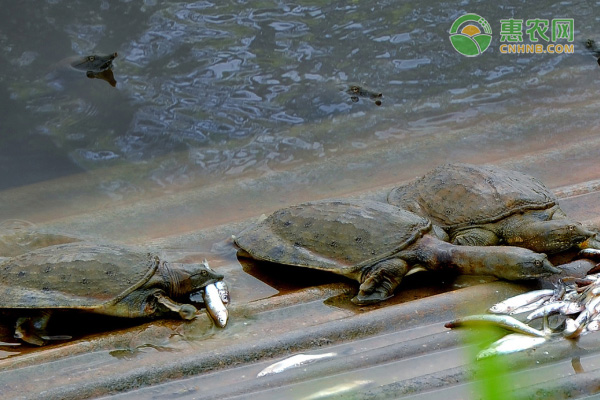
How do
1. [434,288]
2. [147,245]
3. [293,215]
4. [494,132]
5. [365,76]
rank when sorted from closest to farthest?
1. [434,288]
2. [293,215]
3. [147,245]
4. [494,132]
5. [365,76]

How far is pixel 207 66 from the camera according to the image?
7.46m

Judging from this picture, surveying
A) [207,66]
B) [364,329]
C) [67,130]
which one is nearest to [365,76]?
[207,66]

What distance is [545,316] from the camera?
3184mm

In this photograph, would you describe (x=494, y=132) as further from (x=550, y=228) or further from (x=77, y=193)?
(x=77, y=193)

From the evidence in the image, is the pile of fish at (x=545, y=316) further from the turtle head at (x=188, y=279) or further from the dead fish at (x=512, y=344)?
the turtle head at (x=188, y=279)

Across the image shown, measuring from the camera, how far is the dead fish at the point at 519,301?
11.0 ft

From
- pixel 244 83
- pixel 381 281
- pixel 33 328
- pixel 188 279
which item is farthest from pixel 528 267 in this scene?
pixel 244 83

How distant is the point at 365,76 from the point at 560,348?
15.8 ft

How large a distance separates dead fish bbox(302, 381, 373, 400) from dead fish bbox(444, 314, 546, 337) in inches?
22.3

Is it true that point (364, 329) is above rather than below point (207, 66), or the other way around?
below

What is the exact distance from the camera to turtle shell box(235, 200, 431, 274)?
384 cm

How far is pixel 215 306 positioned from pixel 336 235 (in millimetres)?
754

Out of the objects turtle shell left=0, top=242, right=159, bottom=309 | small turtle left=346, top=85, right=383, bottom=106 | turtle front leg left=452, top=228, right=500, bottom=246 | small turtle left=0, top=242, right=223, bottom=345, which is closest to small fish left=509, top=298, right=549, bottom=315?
turtle front leg left=452, top=228, right=500, bottom=246

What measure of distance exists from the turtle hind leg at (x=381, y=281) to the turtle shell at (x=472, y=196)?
0.60 metres
